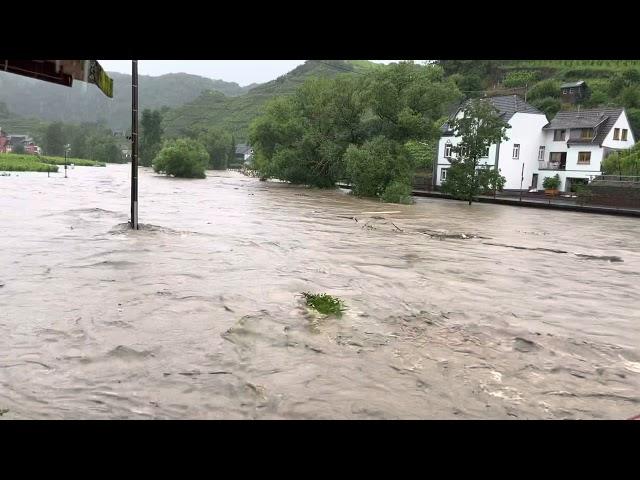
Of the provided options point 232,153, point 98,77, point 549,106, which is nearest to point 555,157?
point 549,106

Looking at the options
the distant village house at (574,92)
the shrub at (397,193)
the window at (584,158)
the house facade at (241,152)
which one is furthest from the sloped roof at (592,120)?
the house facade at (241,152)

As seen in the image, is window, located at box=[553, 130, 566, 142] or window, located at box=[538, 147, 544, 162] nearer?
window, located at box=[553, 130, 566, 142]

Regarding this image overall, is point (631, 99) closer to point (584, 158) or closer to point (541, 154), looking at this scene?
point (541, 154)

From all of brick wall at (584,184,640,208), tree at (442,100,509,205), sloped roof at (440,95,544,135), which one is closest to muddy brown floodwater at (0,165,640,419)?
brick wall at (584,184,640,208)

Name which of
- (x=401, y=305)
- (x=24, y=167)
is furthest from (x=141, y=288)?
(x=24, y=167)

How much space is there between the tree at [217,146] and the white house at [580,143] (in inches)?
2711

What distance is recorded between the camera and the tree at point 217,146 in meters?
100

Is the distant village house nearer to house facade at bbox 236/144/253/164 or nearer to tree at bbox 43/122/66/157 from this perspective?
house facade at bbox 236/144/253/164

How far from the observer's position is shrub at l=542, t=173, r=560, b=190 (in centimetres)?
4159

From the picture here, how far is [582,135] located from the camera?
42.2 metres

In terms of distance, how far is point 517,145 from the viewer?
43.1 metres

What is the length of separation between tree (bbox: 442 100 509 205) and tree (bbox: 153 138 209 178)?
32.1 meters

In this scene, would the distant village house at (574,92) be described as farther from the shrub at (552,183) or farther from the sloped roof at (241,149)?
the sloped roof at (241,149)
